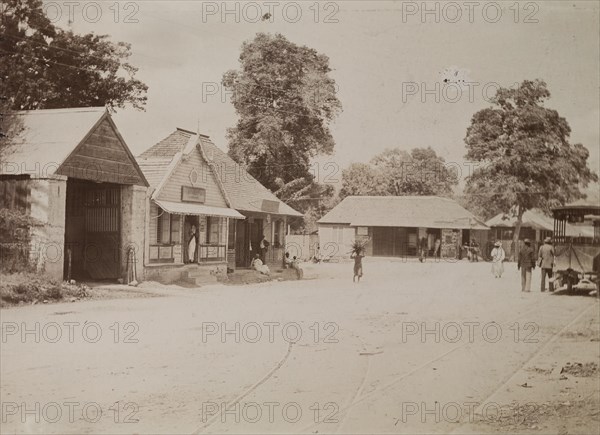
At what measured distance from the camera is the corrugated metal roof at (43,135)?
4.77 metres

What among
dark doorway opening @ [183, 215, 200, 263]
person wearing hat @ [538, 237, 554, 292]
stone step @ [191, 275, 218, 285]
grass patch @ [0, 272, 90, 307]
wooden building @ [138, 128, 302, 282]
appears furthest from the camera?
person wearing hat @ [538, 237, 554, 292]

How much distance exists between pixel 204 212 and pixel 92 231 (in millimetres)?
1318

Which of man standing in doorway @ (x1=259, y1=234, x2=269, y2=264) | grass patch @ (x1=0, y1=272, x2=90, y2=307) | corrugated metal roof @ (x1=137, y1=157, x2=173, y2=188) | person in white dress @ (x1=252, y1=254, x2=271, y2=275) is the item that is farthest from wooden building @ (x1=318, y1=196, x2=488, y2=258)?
grass patch @ (x1=0, y1=272, x2=90, y2=307)

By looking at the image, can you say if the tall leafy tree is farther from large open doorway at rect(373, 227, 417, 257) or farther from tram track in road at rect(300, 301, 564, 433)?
tram track in road at rect(300, 301, 564, 433)

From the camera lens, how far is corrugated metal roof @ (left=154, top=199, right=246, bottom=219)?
19.6 ft

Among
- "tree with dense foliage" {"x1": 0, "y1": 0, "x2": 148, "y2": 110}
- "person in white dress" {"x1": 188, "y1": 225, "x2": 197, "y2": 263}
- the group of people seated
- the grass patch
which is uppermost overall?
"tree with dense foliage" {"x1": 0, "y1": 0, "x2": 148, "y2": 110}

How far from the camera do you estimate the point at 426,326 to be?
17.9 ft

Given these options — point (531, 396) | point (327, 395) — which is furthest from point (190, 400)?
point (531, 396)

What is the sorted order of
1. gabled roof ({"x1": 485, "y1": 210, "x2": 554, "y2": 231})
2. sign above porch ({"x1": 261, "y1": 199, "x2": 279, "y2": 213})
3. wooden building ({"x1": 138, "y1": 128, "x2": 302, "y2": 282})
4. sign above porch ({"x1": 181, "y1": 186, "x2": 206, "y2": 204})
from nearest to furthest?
sign above porch ({"x1": 261, "y1": 199, "x2": 279, "y2": 213}) → wooden building ({"x1": 138, "y1": 128, "x2": 302, "y2": 282}) → gabled roof ({"x1": 485, "y1": 210, "x2": 554, "y2": 231}) → sign above porch ({"x1": 181, "y1": 186, "x2": 206, "y2": 204})

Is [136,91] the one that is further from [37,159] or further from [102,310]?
[102,310]

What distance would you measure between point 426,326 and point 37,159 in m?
4.00

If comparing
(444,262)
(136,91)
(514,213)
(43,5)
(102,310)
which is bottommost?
(102,310)

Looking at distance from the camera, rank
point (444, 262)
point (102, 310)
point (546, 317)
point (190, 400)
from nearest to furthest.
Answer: point (190, 400)
point (102, 310)
point (444, 262)
point (546, 317)

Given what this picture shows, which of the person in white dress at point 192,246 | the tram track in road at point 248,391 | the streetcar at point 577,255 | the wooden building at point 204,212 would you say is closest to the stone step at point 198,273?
the wooden building at point 204,212
